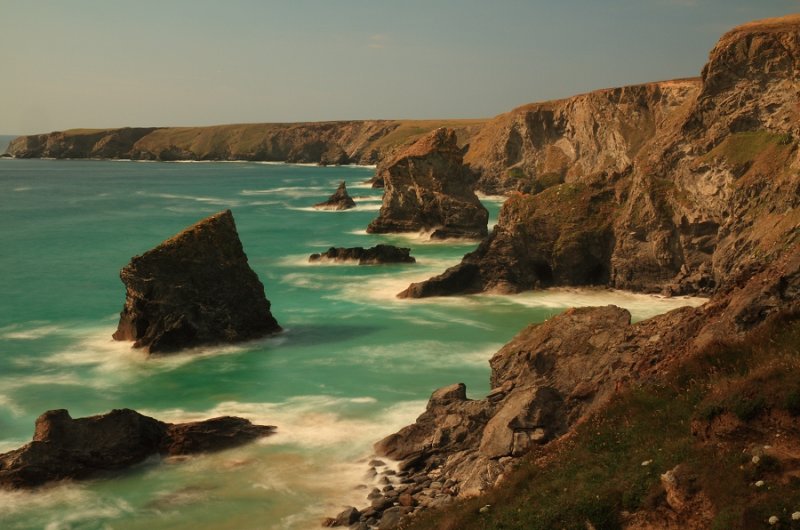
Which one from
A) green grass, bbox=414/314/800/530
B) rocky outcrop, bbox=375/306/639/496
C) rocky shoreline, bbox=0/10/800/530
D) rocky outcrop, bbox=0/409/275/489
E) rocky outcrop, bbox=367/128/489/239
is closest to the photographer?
green grass, bbox=414/314/800/530

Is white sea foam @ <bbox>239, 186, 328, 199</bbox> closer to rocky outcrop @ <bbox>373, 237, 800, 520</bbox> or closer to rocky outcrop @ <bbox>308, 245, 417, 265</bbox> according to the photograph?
rocky outcrop @ <bbox>308, 245, 417, 265</bbox>

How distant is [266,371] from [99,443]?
11.7 metres

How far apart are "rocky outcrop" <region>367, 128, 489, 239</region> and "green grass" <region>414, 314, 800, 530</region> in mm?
59825

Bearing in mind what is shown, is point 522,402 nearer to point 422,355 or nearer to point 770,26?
point 422,355

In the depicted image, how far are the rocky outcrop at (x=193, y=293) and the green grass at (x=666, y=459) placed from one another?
78.7 feet

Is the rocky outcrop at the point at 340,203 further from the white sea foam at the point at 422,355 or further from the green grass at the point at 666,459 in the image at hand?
the green grass at the point at 666,459

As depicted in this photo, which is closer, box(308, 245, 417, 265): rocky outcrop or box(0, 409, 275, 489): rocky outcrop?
box(0, 409, 275, 489): rocky outcrop

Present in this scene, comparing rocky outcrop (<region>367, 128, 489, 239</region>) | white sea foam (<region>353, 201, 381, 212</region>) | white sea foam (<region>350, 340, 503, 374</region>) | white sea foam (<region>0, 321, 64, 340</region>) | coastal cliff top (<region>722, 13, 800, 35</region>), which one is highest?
coastal cliff top (<region>722, 13, 800, 35</region>)

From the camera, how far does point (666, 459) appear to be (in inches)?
603

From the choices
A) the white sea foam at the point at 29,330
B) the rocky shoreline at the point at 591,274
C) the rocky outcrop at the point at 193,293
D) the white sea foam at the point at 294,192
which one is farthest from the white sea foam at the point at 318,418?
the white sea foam at the point at 294,192

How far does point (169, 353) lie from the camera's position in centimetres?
3888

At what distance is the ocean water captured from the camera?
2266 cm

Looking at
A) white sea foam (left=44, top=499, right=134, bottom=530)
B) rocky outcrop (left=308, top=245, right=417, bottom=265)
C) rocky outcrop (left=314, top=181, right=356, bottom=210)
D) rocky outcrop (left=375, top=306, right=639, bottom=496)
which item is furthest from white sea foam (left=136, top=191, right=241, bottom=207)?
white sea foam (left=44, top=499, right=134, bottom=530)

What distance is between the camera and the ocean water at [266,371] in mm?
22656
